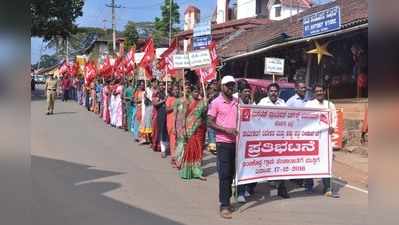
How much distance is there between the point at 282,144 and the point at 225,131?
50.9 inches

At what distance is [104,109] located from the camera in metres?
21.1

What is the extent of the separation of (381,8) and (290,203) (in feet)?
18.4

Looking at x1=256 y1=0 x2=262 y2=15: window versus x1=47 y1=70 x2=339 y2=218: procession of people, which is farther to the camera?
x1=256 y1=0 x2=262 y2=15: window

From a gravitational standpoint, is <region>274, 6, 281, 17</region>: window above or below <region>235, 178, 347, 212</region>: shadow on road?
above

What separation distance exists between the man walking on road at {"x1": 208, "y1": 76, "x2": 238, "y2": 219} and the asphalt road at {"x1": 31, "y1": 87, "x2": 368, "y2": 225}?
1.54ft

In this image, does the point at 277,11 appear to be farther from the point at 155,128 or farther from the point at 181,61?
the point at 155,128

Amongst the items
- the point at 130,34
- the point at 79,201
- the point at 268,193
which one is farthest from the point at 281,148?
the point at 130,34

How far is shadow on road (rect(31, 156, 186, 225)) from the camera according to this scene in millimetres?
6738

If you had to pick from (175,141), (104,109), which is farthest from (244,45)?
(175,141)

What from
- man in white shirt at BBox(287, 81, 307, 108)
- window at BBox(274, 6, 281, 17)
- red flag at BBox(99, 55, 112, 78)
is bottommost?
man in white shirt at BBox(287, 81, 307, 108)

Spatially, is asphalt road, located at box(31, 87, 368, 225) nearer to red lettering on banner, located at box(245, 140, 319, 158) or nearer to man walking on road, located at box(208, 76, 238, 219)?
man walking on road, located at box(208, 76, 238, 219)

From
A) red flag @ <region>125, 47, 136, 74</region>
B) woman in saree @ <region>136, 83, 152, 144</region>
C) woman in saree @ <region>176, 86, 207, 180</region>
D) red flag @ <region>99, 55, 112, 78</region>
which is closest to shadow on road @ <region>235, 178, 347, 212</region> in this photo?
woman in saree @ <region>176, 86, 207, 180</region>

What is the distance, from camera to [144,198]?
8039 millimetres

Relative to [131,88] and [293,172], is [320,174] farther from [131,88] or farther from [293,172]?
[131,88]
